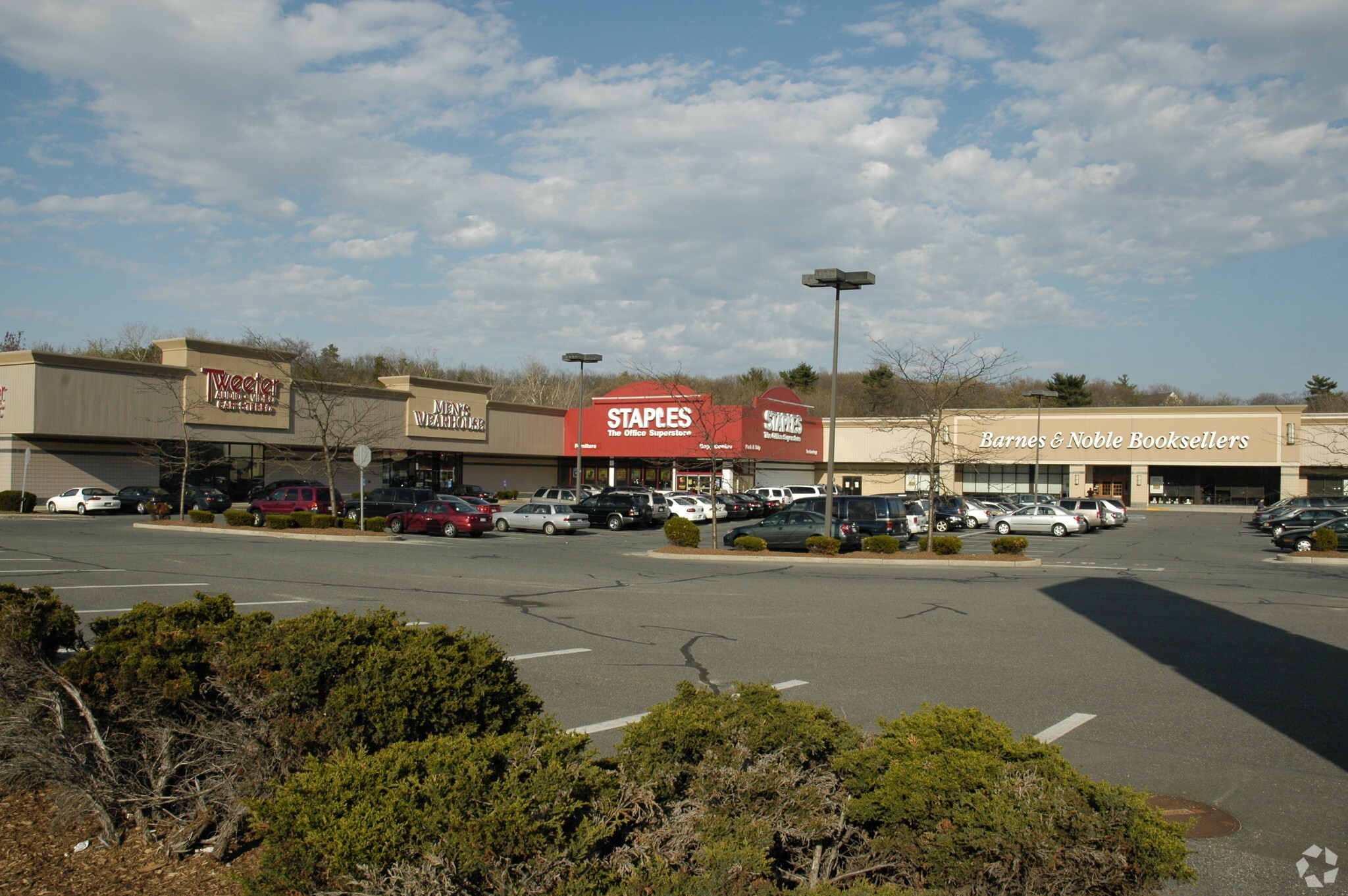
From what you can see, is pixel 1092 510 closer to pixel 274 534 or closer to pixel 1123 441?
pixel 1123 441

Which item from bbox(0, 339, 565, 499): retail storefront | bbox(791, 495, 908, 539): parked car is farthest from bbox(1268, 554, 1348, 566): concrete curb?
bbox(0, 339, 565, 499): retail storefront

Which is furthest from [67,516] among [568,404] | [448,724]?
[568,404]

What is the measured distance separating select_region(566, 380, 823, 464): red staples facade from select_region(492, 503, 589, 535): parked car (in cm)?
1752

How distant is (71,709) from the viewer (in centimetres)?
481

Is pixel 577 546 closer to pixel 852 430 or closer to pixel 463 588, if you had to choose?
pixel 463 588

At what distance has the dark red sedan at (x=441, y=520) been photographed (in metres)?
34.1

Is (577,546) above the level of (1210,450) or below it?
below

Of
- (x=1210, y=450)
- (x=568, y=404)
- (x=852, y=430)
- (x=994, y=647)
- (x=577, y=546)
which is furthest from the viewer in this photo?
(x=568, y=404)

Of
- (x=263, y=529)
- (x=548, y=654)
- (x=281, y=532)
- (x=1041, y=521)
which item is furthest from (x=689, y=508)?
(x=548, y=654)

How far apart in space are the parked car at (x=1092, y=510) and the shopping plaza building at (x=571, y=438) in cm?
631

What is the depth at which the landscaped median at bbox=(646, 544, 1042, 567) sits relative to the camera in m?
24.4

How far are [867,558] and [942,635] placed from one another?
12463 mm

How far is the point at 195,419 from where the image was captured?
4603 cm

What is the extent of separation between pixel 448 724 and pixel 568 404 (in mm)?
92506
